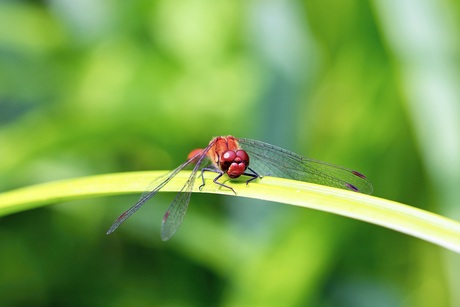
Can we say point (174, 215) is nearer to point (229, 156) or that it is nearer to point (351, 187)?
point (229, 156)

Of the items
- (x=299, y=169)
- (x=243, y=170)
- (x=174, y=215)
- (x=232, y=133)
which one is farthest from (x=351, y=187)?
(x=232, y=133)

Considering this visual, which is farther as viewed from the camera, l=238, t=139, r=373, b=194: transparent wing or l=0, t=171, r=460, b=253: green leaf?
l=238, t=139, r=373, b=194: transparent wing

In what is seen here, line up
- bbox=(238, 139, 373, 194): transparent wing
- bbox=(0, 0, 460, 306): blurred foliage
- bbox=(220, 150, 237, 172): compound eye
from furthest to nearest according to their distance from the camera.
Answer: bbox=(0, 0, 460, 306): blurred foliage, bbox=(220, 150, 237, 172): compound eye, bbox=(238, 139, 373, 194): transparent wing

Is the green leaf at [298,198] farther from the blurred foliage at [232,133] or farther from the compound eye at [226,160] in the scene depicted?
the blurred foliage at [232,133]

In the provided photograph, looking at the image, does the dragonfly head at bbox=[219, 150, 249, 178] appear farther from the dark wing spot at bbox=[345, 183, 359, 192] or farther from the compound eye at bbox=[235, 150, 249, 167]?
the dark wing spot at bbox=[345, 183, 359, 192]

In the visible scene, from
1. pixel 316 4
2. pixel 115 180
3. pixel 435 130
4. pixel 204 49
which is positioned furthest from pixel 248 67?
pixel 115 180

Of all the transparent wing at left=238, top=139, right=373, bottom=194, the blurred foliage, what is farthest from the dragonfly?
the blurred foliage
